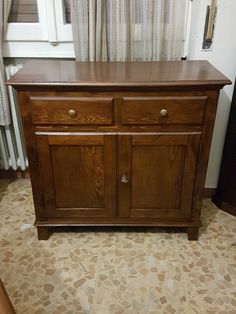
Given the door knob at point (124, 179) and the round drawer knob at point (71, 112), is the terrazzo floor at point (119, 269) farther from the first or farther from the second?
the round drawer knob at point (71, 112)

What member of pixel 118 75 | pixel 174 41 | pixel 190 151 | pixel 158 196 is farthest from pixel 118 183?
pixel 174 41

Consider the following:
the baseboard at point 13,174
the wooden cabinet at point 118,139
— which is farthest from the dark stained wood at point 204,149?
the baseboard at point 13,174

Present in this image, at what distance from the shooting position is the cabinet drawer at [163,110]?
1248mm

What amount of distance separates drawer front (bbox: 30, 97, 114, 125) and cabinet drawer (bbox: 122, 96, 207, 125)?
0.28 feet

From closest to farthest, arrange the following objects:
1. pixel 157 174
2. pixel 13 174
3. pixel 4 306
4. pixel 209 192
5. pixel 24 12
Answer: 1. pixel 4 306
2. pixel 157 174
3. pixel 24 12
4. pixel 209 192
5. pixel 13 174

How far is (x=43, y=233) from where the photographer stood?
159cm

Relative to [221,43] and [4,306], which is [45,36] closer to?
[221,43]

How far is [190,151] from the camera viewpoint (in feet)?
4.45

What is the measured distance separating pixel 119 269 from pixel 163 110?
0.82 m

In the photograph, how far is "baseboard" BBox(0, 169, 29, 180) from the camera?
2.11 m

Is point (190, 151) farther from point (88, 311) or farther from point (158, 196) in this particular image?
point (88, 311)

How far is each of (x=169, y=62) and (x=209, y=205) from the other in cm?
Result: 97

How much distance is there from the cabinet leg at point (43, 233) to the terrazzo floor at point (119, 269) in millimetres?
29

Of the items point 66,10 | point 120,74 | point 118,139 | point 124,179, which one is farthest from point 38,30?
point 124,179
